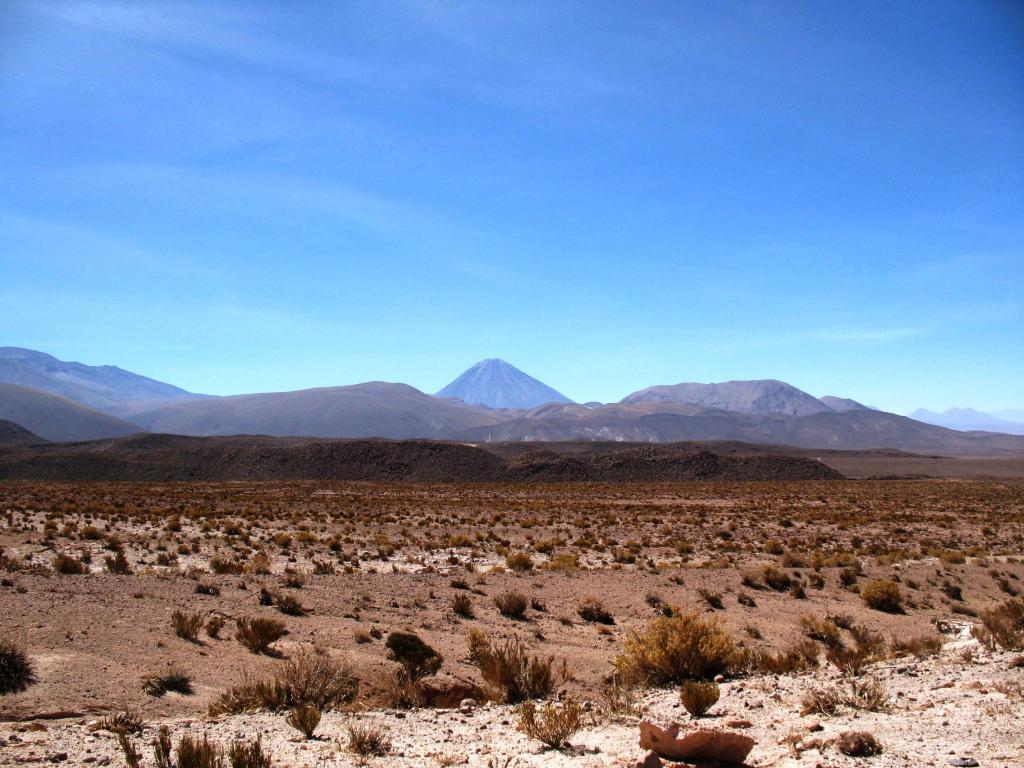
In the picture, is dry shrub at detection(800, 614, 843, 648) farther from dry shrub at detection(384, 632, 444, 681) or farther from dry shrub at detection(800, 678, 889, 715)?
dry shrub at detection(384, 632, 444, 681)

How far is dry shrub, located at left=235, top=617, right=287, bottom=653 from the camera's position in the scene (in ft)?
33.4

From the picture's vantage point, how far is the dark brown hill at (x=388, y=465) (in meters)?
88.9

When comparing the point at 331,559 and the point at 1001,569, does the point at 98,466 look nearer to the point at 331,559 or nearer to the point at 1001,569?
the point at 331,559

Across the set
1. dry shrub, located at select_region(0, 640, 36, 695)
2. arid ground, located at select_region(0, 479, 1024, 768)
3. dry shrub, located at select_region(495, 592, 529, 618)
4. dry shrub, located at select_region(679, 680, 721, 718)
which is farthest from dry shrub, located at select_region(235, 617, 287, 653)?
dry shrub, located at select_region(679, 680, 721, 718)

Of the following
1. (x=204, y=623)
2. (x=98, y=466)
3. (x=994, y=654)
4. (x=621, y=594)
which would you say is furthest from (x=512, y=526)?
(x=98, y=466)

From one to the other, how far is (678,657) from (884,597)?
27.1 feet

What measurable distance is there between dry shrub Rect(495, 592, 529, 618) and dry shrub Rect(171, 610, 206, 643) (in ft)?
18.6

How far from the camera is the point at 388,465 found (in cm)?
9500

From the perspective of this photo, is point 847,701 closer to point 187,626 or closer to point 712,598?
point 712,598

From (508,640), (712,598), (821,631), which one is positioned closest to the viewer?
(508,640)

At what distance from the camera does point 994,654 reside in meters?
9.05

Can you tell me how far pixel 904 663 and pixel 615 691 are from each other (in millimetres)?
4124

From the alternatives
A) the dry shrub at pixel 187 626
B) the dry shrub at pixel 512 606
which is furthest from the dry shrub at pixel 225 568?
the dry shrub at pixel 512 606

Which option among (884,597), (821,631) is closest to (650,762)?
(821,631)
